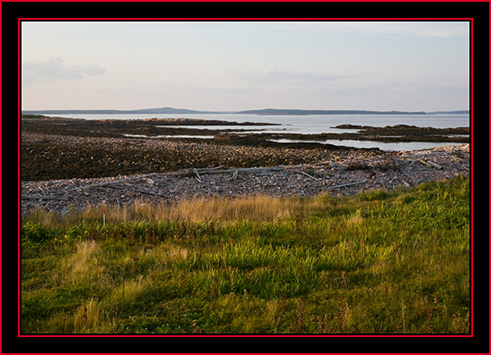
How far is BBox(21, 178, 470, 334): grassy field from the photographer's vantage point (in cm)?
435

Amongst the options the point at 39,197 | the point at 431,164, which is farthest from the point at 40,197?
the point at 431,164

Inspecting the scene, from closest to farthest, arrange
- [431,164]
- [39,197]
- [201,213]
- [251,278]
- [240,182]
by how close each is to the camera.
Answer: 1. [251,278]
2. [201,213]
3. [39,197]
4. [240,182]
5. [431,164]

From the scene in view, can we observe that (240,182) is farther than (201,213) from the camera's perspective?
Result: Yes

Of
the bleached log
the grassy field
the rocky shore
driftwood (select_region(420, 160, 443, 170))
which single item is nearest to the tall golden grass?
the grassy field

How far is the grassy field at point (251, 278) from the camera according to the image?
435 cm

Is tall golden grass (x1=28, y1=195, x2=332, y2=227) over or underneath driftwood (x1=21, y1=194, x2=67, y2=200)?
underneath

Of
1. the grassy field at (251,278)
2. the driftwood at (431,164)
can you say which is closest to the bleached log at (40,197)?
the grassy field at (251,278)

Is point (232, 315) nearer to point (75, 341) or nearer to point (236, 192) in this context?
point (75, 341)

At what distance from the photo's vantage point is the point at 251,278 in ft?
17.8

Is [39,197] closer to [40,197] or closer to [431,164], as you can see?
[40,197]

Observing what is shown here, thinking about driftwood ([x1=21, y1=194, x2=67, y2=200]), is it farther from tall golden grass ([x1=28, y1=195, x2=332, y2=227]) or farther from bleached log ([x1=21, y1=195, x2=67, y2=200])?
tall golden grass ([x1=28, y1=195, x2=332, y2=227])

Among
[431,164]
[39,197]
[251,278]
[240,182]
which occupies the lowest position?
[251,278]
